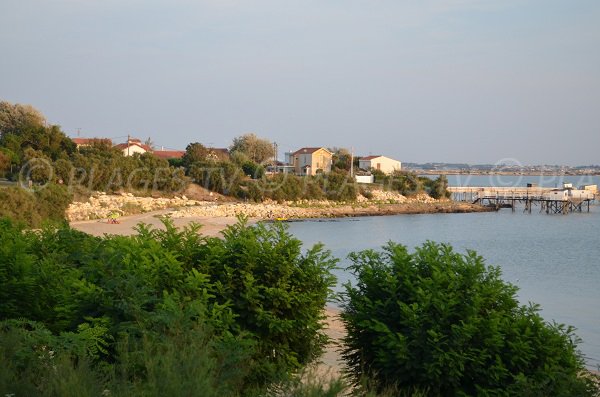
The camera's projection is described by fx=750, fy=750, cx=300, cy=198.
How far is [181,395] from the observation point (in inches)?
194

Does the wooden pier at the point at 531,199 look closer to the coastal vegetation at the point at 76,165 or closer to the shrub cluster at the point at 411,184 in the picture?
the shrub cluster at the point at 411,184

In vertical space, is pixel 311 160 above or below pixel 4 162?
above

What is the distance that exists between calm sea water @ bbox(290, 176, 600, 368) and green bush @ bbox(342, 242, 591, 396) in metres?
4.88

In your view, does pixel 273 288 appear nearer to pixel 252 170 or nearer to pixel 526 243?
pixel 526 243

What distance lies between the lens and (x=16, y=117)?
77375 millimetres

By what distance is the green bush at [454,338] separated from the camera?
791 cm

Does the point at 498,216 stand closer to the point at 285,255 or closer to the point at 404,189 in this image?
the point at 404,189

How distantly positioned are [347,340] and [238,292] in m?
1.42

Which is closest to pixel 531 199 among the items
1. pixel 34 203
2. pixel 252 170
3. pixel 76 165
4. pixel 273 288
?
pixel 252 170

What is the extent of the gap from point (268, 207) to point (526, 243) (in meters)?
22.0

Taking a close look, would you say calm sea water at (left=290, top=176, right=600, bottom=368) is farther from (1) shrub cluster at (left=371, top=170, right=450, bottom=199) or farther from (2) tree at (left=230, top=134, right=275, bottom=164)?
(2) tree at (left=230, top=134, right=275, bottom=164)

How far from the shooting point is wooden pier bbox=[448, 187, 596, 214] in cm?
8138

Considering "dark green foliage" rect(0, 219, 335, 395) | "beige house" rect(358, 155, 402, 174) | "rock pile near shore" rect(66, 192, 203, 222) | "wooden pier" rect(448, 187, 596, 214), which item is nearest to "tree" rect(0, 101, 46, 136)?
"rock pile near shore" rect(66, 192, 203, 222)

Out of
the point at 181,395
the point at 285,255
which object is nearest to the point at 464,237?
the point at 285,255
